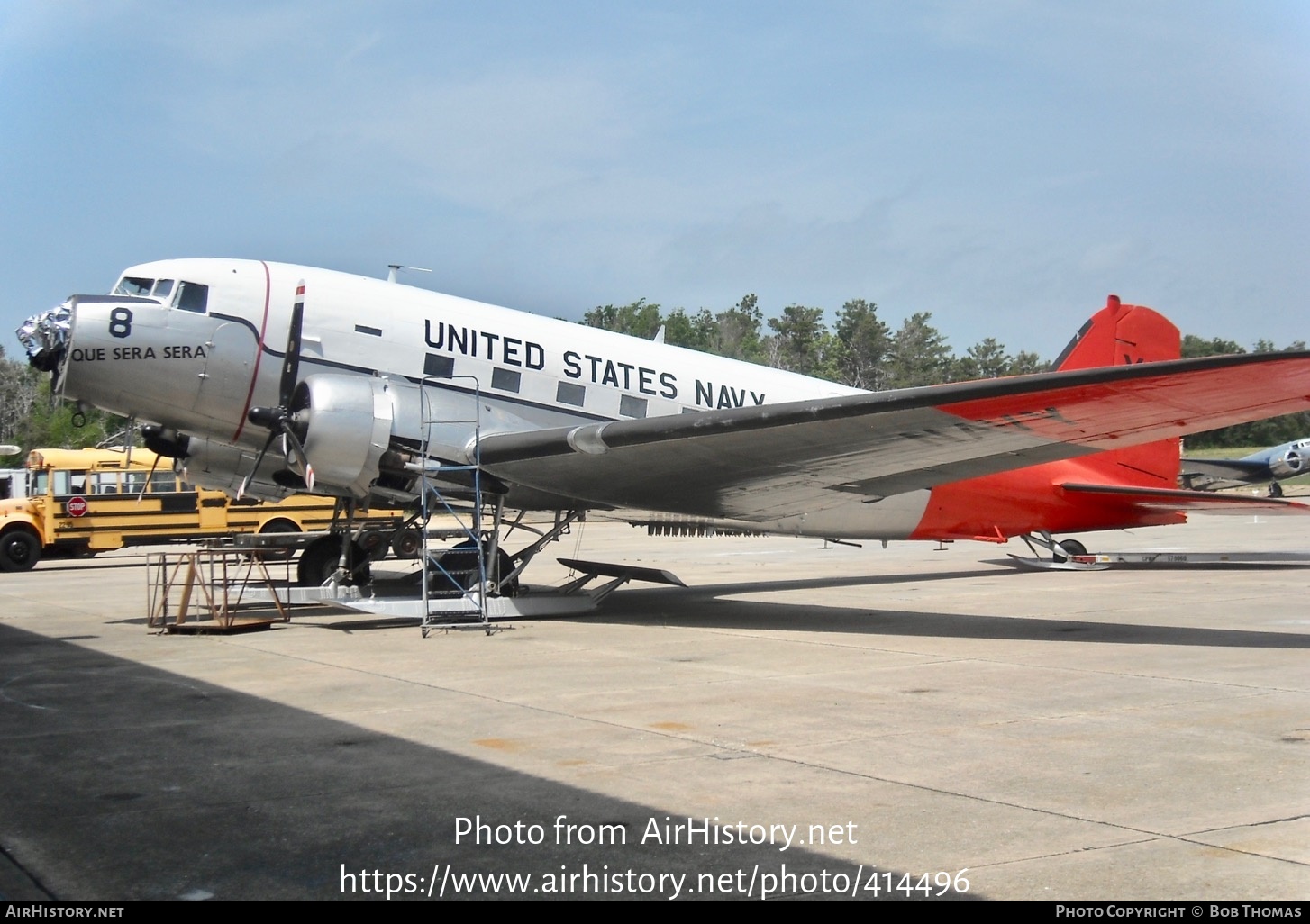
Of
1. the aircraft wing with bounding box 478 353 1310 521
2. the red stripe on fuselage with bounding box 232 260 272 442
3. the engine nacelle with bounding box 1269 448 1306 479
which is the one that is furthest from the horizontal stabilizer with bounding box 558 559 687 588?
the engine nacelle with bounding box 1269 448 1306 479

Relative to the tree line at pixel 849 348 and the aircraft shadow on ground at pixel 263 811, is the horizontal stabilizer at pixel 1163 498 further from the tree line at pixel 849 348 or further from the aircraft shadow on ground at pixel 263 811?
the tree line at pixel 849 348

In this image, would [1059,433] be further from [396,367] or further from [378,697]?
[396,367]

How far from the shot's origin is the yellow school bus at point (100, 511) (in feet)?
81.5

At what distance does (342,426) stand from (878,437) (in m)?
5.57

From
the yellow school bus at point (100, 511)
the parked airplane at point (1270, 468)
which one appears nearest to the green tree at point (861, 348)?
the parked airplane at point (1270, 468)

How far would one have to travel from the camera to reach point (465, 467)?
1262 cm

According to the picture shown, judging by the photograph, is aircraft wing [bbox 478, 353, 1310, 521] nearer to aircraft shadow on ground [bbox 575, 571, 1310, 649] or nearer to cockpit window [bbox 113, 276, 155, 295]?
aircraft shadow on ground [bbox 575, 571, 1310, 649]

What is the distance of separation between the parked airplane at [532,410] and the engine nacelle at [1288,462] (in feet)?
129

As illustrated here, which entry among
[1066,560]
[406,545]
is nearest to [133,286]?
[406,545]

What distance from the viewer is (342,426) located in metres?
12.2

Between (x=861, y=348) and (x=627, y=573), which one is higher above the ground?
(x=861, y=348)

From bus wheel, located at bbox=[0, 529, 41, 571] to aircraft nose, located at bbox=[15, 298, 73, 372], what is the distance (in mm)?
14254

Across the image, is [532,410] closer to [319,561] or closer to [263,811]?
[319,561]

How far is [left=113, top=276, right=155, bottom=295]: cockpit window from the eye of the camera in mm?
12742
